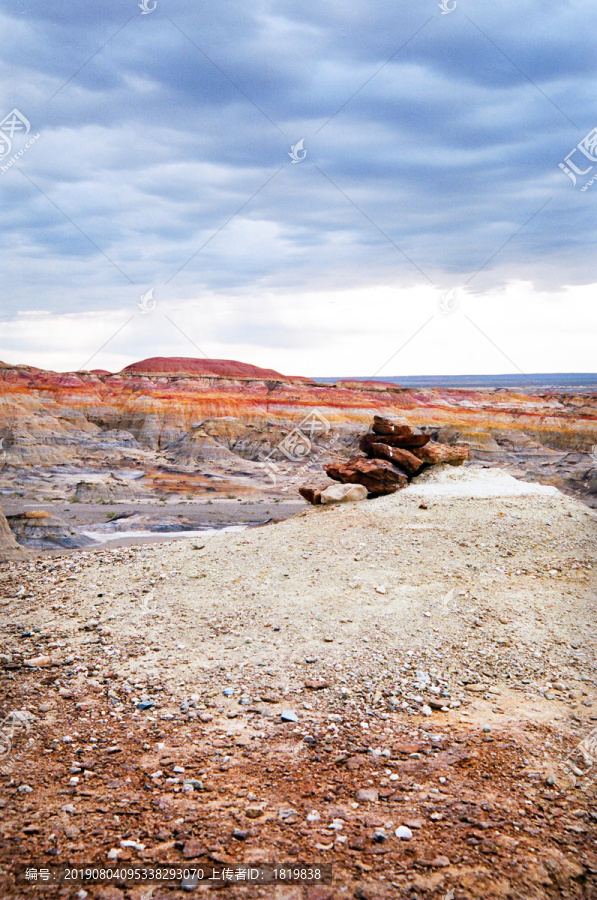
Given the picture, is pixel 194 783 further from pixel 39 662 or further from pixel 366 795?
pixel 39 662

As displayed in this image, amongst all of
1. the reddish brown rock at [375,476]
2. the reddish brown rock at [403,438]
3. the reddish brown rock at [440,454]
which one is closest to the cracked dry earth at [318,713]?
the reddish brown rock at [375,476]

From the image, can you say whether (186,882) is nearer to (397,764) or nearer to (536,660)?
(397,764)

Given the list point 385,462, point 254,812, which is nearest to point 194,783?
point 254,812

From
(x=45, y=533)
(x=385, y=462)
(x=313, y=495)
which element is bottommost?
(x=45, y=533)

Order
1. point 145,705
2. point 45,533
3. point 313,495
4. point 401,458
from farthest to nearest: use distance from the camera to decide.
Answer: point 45,533 → point 401,458 → point 313,495 → point 145,705

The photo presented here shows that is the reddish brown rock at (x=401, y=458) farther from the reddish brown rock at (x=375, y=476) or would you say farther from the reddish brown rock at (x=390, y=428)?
the reddish brown rock at (x=390, y=428)

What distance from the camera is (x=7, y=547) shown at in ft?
47.6

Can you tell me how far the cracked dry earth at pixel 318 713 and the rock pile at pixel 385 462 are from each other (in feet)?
9.97

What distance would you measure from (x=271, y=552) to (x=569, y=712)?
21.1 feet

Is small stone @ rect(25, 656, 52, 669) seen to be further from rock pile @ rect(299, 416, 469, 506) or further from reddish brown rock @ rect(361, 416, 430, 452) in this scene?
reddish brown rock @ rect(361, 416, 430, 452)

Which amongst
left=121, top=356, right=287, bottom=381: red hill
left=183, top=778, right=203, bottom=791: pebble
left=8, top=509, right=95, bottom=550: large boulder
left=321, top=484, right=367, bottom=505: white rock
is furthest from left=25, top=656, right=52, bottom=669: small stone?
left=121, top=356, right=287, bottom=381: red hill

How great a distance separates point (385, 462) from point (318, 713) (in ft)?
33.7

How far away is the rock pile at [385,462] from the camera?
51.5ft

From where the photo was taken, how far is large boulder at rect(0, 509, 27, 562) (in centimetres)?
1421
